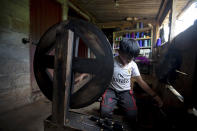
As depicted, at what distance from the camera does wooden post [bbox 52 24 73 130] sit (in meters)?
0.71

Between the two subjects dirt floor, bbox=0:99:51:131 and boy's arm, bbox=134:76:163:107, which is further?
dirt floor, bbox=0:99:51:131

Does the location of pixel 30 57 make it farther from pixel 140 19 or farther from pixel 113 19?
pixel 140 19

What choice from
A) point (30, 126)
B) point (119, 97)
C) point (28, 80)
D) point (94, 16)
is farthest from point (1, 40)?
point (94, 16)

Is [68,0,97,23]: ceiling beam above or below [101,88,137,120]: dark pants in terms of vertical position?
above

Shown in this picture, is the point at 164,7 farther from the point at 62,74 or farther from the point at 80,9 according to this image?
the point at 62,74

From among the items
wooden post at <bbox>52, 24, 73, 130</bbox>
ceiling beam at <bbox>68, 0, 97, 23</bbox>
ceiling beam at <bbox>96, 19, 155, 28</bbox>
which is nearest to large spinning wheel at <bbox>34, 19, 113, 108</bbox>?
wooden post at <bbox>52, 24, 73, 130</bbox>

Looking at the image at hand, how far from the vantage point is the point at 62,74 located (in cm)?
72

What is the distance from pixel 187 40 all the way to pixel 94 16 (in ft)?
13.7

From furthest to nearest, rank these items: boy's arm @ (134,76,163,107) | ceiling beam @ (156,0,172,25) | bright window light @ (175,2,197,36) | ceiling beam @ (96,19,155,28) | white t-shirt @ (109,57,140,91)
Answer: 1. ceiling beam @ (96,19,155,28)
2. ceiling beam @ (156,0,172,25)
3. bright window light @ (175,2,197,36)
4. white t-shirt @ (109,57,140,91)
5. boy's arm @ (134,76,163,107)

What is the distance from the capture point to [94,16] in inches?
180

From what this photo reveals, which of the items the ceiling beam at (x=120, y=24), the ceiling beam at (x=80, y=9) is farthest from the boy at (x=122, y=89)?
the ceiling beam at (x=120, y=24)

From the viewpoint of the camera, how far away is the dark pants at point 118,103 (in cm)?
133

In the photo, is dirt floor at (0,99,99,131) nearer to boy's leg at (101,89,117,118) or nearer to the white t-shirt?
boy's leg at (101,89,117,118)

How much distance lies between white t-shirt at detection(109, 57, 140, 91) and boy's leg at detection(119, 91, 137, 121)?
0.08m
